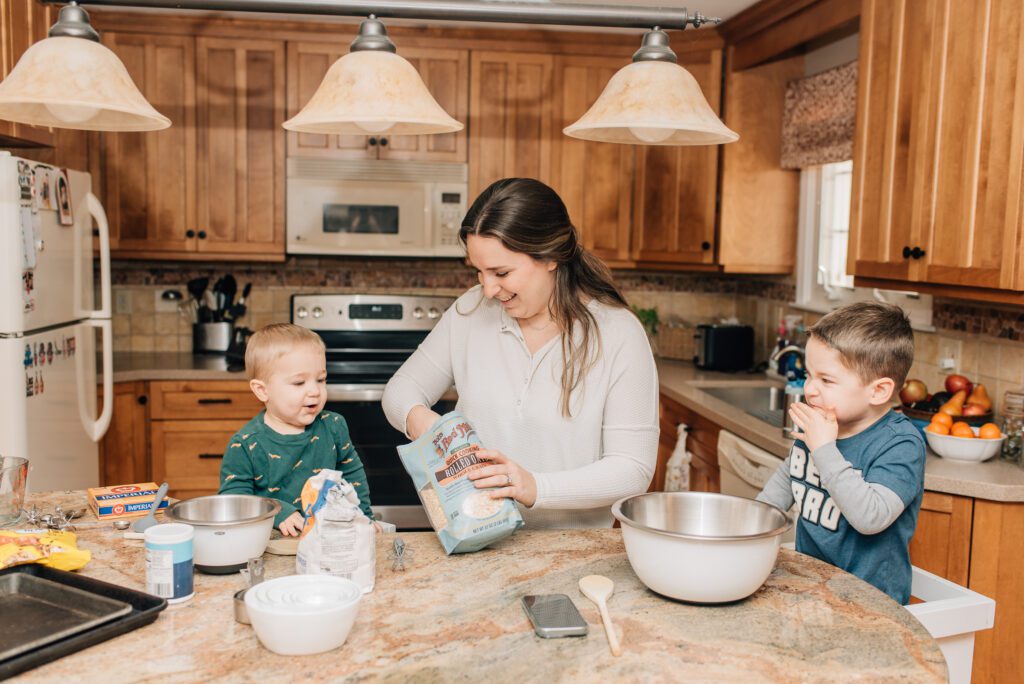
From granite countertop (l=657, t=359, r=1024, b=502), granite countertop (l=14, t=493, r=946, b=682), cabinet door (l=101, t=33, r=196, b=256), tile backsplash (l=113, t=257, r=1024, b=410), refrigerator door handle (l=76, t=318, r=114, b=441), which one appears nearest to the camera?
granite countertop (l=14, t=493, r=946, b=682)

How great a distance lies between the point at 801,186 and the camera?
396 cm

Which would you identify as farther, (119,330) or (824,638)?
(119,330)

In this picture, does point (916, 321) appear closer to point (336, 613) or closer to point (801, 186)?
point (801, 186)

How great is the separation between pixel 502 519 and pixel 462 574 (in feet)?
0.38

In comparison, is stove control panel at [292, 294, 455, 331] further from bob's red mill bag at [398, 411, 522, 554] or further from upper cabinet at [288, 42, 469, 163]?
bob's red mill bag at [398, 411, 522, 554]

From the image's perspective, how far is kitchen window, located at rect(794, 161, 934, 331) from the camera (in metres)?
3.71

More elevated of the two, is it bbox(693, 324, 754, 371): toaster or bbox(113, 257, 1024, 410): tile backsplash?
bbox(113, 257, 1024, 410): tile backsplash

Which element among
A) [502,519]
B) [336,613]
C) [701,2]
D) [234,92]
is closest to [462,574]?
[502,519]

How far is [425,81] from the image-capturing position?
12.9ft

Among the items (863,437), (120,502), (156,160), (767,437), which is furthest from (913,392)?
(156,160)

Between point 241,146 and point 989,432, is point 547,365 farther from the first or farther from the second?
point 241,146

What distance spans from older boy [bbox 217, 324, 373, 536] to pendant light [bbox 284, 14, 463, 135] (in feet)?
1.65

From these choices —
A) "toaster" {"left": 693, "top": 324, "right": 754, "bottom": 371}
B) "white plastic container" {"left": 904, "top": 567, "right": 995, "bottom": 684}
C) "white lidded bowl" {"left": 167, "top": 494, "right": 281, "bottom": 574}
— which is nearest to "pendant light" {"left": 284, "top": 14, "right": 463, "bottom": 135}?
"white lidded bowl" {"left": 167, "top": 494, "right": 281, "bottom": 574}

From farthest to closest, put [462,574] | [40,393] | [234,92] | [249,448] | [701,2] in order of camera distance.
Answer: [234,92]
[701,2]
[40,393]
[249,448]
[462,574]
